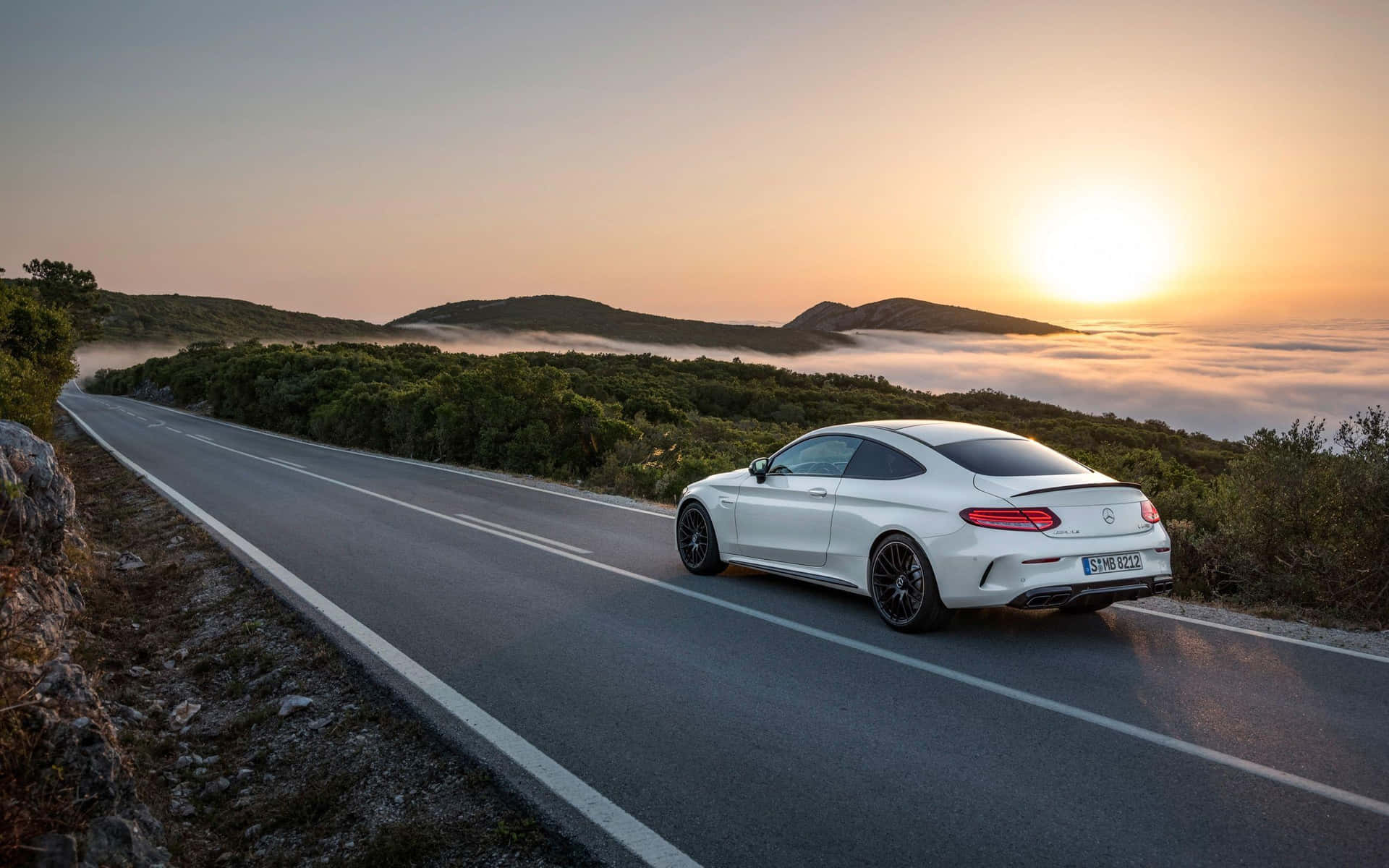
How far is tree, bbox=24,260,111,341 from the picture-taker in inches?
2376

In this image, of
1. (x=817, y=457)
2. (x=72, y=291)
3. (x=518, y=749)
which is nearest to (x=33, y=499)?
(x=518, y=749)

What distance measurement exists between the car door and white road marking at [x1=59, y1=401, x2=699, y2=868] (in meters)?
3.31

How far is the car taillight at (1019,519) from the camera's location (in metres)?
6.48

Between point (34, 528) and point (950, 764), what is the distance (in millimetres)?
7313

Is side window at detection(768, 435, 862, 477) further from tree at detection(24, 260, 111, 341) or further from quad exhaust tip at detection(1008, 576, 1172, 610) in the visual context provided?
tree at detection(24, 260, 111, 341)

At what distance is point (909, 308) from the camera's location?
13400 cm

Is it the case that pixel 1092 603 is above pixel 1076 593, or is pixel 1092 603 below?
below

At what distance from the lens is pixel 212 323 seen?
147 m

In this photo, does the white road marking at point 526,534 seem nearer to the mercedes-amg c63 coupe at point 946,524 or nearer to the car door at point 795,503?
the car door at point 795,503

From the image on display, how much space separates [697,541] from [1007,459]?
3345mm

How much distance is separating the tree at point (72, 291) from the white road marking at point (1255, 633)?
6597 centimetres

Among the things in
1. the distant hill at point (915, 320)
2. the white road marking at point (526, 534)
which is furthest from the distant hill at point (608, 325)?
the white road marking at point (526, 534)

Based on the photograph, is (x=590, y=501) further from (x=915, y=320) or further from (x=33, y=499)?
(x=915, y=320)

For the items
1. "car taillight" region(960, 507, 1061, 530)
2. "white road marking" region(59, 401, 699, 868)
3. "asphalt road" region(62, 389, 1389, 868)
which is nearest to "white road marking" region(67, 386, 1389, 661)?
"asphalt road" region(62, 389, 1389, 868)
